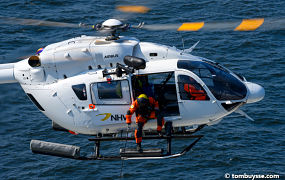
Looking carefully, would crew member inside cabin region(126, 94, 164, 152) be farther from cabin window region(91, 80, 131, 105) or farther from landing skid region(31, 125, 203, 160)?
cabin window region(91, 80, 131, 105)

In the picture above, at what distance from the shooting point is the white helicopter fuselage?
16188 mm

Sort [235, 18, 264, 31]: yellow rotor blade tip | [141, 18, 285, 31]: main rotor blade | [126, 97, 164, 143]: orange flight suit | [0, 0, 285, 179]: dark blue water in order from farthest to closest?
[0, 0, 285, 179]: dark blue water → [126, 97, 164, 143]: orange flight suit → [141, 18, 285, 31]: main rotor blade → [235, 18, 264, 31]: yellow rotor blade tip

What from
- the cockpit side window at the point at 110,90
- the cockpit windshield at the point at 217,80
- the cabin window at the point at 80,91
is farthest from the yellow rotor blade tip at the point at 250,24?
the cabin window at the point at 80,91

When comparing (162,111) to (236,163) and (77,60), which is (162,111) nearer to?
(77,60)

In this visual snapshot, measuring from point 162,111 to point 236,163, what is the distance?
8580 mm

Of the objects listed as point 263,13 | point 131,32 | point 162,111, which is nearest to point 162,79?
point 162,111

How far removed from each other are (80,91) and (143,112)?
2504mm

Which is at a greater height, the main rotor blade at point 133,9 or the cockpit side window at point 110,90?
the main rotor blade at point 133,9

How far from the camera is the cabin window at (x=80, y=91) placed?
1645cm

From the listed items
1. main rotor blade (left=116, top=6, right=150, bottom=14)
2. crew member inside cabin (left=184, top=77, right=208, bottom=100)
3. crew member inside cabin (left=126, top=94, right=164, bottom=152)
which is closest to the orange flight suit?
crew member inside cabin (left=126, top=94, right=164, bottom=152)

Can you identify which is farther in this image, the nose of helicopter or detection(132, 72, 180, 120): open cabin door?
detection(132, 72, 180, 120): open cabin door

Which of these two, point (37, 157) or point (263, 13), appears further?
point (263, 13)

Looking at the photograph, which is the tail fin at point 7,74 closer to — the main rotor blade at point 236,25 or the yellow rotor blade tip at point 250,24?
the main rotor blade at point 236,25

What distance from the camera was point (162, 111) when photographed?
16922mm
